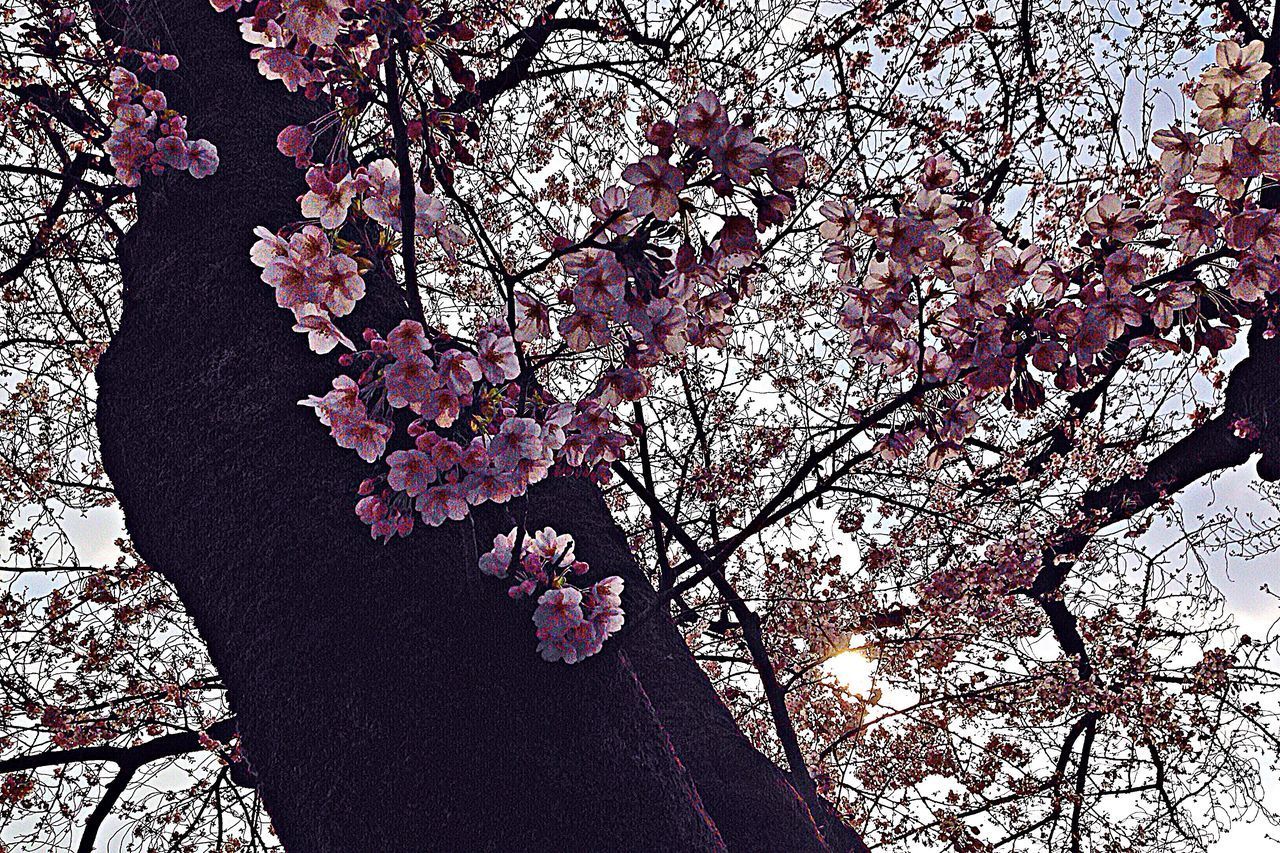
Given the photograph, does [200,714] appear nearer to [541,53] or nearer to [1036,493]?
[541,53]

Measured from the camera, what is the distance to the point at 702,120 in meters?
1.13

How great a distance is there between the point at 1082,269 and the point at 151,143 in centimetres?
216

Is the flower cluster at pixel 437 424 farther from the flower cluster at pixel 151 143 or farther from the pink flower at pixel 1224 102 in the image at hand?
the pink flower at pixel 1224 102

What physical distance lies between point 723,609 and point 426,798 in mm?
4439

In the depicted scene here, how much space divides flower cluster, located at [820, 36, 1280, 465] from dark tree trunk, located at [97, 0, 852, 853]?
2.95 feet

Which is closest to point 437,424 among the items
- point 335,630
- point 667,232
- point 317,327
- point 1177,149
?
point 317,327

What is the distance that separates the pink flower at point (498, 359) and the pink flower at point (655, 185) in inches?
12.9

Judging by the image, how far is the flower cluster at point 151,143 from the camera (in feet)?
6.68

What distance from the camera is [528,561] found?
1439 millimetres

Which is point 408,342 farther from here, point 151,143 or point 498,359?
point 151,143

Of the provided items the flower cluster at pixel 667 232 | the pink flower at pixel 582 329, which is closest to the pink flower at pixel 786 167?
the flower cluster at pixel 667 232

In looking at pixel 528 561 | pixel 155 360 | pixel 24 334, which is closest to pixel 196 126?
pixel 155 360

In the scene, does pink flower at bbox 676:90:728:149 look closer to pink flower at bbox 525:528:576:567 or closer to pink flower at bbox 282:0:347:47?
pink flower at bbox 282:0:347:47

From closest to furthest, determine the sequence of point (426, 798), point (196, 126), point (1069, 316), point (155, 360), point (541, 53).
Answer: point (426, 798) → point (1069, 316) → point (155, 360) → point (196, 126) → point (541, 53)
